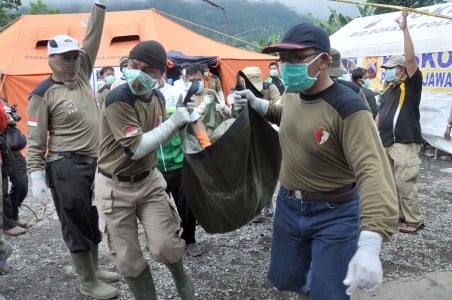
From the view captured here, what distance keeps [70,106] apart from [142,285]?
4.82 ft

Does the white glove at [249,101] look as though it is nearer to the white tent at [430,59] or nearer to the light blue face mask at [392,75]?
the light blue face mask at [392,75]

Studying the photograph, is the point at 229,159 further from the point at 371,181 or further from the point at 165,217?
the point at 371,181

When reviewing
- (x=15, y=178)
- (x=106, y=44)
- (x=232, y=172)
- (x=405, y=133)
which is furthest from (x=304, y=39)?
(x=106, y=44)

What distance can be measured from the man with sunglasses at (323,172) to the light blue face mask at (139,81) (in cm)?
81

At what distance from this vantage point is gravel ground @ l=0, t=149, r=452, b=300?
11.7ft

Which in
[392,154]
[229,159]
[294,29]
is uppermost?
[294,29]

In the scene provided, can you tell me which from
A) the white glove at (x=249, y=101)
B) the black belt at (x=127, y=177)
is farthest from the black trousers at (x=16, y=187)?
the white glove at (x=249, y=101)

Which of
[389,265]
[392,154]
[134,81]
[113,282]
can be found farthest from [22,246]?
[392,154]

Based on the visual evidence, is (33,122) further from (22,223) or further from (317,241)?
(22,223)

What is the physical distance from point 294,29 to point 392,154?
3.34 metres

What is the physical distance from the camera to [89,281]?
342 centimetres

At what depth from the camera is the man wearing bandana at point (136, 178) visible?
2596 millimetres

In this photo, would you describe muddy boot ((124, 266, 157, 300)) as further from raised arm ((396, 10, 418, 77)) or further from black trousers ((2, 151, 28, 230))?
raised arm ((396, 10, 418, 77))

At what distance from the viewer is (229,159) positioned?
2.66 m
